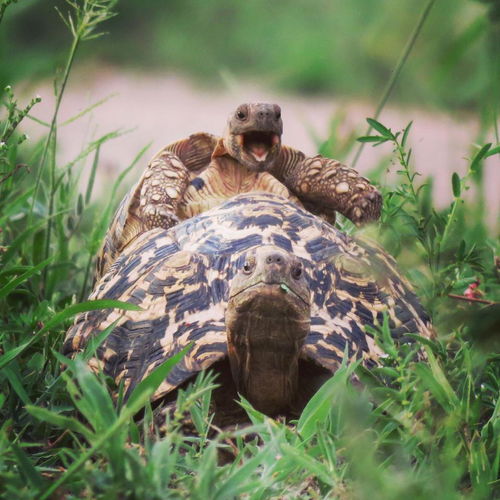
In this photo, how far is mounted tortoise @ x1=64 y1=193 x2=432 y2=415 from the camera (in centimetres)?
177

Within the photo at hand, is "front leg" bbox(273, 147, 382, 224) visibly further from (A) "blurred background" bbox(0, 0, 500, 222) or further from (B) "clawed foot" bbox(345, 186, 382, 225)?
(A) "blurred background" bbox(0, 0, 500, 222)

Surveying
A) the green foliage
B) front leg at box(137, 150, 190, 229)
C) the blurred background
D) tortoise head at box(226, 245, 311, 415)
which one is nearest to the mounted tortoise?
tortoise head at box(226, 245, 311, 415)

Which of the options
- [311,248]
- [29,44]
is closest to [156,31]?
[29,44]

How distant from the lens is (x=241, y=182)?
2609mm

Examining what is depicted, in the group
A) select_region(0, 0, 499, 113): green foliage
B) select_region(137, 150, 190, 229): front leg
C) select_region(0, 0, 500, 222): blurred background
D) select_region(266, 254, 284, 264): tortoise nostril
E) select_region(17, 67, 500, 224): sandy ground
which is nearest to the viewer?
select_region(266, 254, 284, 264): tortoise nostril

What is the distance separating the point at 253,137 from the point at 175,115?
563 cm

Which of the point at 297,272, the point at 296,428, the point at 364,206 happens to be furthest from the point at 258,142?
the point at 296,428

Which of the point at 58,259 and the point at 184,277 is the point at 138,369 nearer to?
the point at 184,277

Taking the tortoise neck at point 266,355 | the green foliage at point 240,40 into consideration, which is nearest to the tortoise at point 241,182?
the tortoise neck at point 266,355

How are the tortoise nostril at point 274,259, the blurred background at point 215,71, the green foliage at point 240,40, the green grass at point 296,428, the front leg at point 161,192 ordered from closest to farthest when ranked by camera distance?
the green grass at point 296,428 → the tortoise nostril at point 274,259 → the front leg at point 161,192 → the blurred background at point 215,71 → the green foliage at point 240,40

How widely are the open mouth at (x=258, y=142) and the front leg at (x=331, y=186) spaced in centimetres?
9

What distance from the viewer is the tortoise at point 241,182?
2.48m

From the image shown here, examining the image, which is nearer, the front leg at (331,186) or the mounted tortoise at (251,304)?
the mounted tortoise at (251,304)

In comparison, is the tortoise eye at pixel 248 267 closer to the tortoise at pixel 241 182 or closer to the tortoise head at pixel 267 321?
the tortoise head at pixel 267 321
